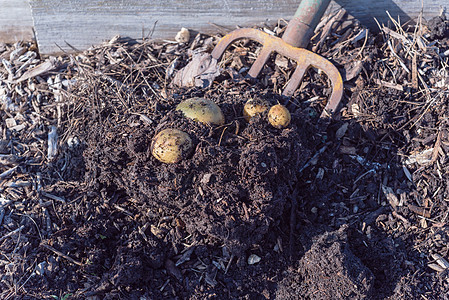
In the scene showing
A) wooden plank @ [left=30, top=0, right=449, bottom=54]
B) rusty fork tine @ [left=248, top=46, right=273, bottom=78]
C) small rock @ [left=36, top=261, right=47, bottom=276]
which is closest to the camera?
small rock @ [left=36, top=261, right=47, bottom=276]

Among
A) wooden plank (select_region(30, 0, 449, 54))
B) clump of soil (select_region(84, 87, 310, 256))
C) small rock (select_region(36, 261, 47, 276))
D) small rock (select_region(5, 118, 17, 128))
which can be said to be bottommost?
small rock (select_region(36, 261, 47, 276))

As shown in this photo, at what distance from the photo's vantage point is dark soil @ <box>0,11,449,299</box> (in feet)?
7.89

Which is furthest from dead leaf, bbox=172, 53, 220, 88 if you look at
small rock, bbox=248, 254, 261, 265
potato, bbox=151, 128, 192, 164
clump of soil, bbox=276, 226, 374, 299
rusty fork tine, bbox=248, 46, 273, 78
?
clump of soil, bbox=276, 226, 374, 299

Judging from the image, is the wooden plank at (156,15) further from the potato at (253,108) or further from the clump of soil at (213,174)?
the clump of soil at (213,174)

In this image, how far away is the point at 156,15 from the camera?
3.47 metres

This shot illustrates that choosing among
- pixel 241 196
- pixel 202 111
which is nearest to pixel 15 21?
pixel 202 111

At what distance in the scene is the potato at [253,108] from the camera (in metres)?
2.65

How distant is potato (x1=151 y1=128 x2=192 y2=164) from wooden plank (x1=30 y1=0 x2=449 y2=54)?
1477mm

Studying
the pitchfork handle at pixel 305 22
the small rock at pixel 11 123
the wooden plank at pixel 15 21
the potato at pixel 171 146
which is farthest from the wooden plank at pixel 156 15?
the potato at pixel 171 146

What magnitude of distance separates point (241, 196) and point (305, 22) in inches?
57.5

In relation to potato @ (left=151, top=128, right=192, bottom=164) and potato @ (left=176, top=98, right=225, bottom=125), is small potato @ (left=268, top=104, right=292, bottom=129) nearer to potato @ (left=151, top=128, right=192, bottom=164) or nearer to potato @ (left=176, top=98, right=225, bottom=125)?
potato @ (left=176, top=98, right=225, bottom=125)

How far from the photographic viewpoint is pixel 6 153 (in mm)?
3049

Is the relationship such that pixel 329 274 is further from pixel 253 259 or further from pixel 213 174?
pixel 213 174

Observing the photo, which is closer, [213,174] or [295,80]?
[213,174]
